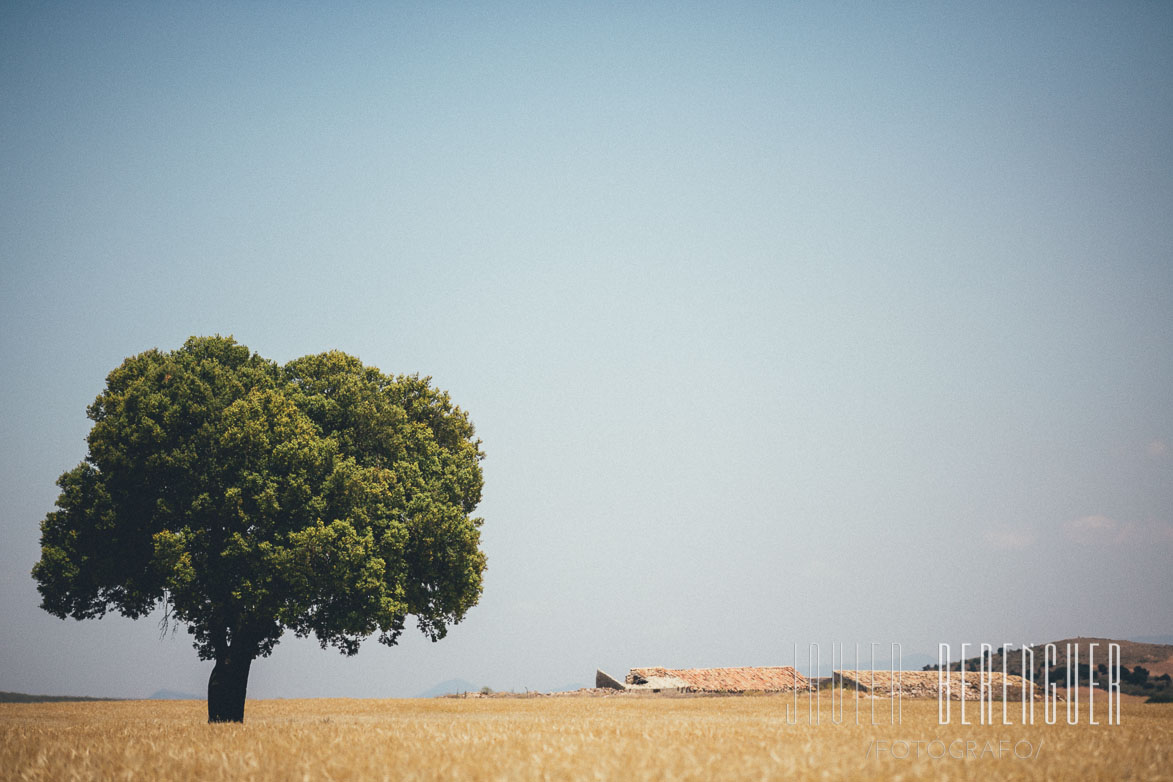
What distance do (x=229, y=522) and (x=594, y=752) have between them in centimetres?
2043

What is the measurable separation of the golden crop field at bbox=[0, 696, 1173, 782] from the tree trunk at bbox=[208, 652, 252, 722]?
348 inches

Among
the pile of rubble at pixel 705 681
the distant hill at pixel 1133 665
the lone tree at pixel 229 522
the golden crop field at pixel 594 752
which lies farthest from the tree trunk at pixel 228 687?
the distant hill at pixel 1133 665

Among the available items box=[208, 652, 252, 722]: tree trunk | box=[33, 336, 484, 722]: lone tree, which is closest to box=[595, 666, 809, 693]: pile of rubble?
box=[33, 336, 484, 722]: lone tree

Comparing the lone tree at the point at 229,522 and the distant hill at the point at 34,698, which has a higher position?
the lone tree at the point at 229,522

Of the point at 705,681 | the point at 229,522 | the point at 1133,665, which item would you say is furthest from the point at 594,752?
the point at 705,681

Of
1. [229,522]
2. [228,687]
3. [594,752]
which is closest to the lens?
[594,752]

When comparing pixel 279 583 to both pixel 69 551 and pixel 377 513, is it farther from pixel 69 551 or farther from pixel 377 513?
pixel 69 551

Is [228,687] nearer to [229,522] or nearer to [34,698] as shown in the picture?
[229,522]

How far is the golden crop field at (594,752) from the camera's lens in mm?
12797

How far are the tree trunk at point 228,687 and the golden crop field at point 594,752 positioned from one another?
885 cm

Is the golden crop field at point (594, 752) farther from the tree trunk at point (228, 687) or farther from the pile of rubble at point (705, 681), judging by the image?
the pile of rubble at point (705, 681)

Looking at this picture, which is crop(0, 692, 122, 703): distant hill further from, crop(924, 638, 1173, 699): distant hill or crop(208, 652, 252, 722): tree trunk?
crop(924, 638, 1173, 699): distant hill

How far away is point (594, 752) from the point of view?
48.3 ft

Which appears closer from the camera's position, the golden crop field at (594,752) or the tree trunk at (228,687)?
the golden crop field at (594,752)
